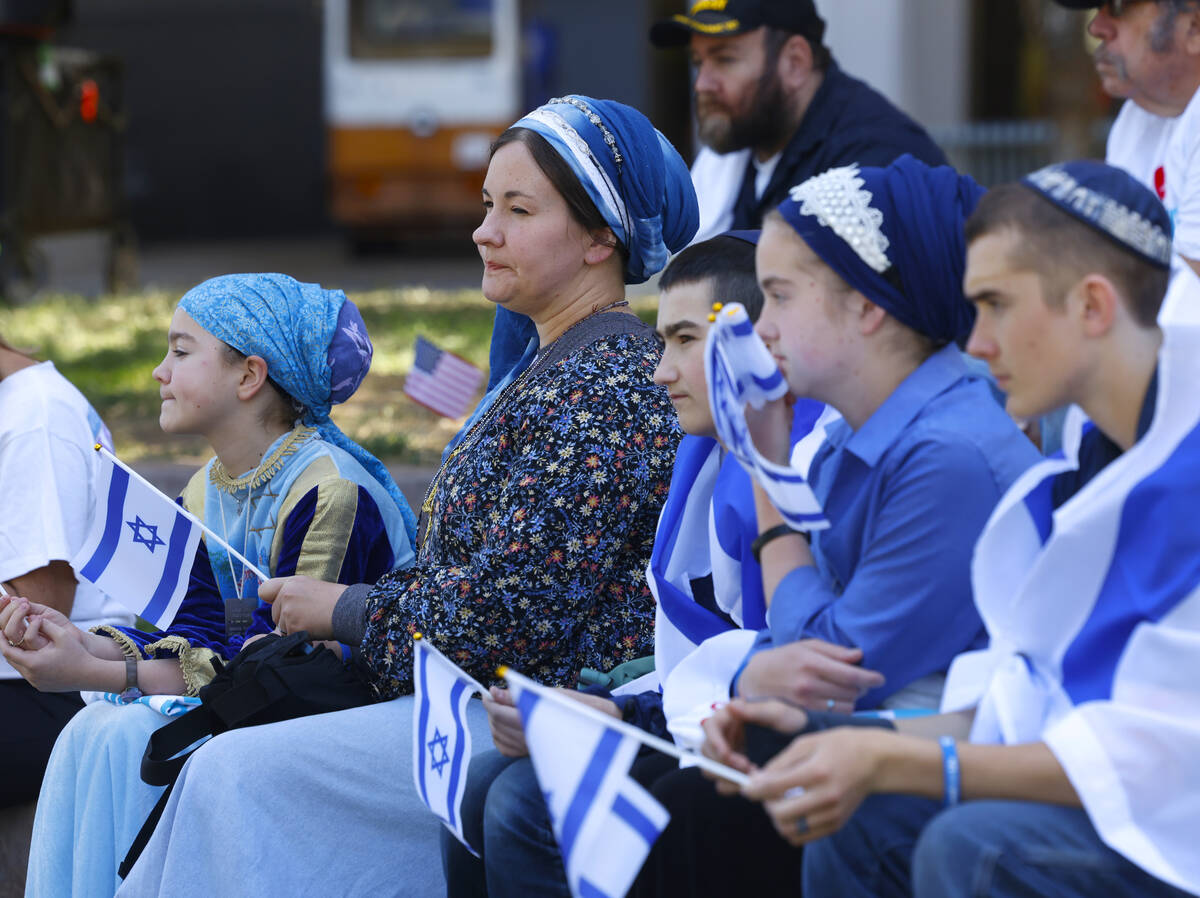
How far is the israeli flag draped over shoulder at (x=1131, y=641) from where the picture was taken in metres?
2.02

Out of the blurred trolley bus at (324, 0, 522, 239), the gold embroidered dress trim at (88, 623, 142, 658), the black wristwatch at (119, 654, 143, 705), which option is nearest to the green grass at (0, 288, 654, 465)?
the gold embroidered dress trim at (88, 623, 142, 658)

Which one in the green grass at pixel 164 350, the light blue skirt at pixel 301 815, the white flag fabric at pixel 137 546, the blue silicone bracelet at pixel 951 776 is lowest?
the green grass at pixel 164 350

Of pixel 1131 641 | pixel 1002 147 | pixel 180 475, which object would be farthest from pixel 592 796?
pixel 1002 147

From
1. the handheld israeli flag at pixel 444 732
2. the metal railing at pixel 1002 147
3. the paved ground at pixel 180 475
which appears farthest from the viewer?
the metal railing at pixel 1002 147

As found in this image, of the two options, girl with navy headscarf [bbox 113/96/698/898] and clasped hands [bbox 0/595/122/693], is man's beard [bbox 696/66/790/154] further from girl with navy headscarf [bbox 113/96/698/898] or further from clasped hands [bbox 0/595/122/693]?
clasped hands [bbox 0/595/122/693]

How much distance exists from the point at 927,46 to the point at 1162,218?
11945 millimetres

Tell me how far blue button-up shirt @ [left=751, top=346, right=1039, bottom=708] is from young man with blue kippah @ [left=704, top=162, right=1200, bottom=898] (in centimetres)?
10

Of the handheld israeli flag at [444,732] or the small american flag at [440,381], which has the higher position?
the small american flag at [440,381]

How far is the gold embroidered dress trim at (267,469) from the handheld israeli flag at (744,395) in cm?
136

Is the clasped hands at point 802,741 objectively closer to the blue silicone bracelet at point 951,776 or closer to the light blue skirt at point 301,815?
the blue silicone bracelet at point 951,776

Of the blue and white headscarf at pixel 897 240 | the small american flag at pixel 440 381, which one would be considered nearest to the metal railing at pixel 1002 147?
the small american flag at pixel 440 381

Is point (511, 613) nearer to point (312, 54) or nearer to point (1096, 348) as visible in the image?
point (1096, 348)

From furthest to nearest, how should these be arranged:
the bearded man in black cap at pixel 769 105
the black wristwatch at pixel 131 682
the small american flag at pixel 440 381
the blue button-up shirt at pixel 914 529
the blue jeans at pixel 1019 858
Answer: the bearded man in black cap at pixel 769 105 < the small american flag at pixel 440 381 < the black wristwatch at pixel 131 682 < the blue button-up shirt at pixel 914 529 < the blue jeans at pixel 1019 858

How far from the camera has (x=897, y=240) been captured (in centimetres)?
243
